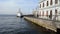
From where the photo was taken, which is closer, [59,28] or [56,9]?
[59,28]

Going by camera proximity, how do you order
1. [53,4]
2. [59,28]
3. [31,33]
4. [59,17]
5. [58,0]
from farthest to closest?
[53,4] < [58,0] < [59,17] < [31,33] < [59,28]

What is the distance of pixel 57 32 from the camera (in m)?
23.9

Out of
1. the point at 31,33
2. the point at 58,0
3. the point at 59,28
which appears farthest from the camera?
the point at 58,0

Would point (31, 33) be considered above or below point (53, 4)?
below

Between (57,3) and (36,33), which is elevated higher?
(57,3)

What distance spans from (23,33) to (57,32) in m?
5.92

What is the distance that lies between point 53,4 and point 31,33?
11.8m

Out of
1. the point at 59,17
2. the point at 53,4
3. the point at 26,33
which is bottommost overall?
the point at 26,33

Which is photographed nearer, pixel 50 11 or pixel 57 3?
pixel 57 3

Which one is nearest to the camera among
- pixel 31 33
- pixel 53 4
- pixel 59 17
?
pixel 31 33

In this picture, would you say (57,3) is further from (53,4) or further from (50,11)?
(50,11)

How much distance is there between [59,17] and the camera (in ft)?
94.1

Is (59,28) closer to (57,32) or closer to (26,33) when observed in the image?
(57,32)

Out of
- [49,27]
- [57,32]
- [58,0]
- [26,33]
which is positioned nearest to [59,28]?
[57,32]
